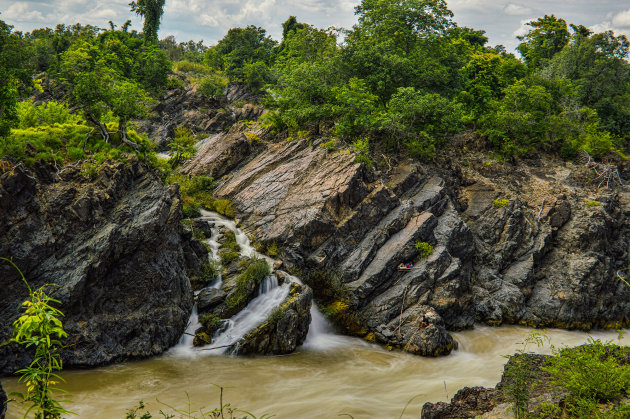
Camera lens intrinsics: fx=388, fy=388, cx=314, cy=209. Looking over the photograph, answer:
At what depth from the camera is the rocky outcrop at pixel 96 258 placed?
38.1 feet

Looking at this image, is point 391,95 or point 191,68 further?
point 191,68

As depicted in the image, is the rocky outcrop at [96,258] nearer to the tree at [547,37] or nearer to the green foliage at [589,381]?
the green foliage at [589,381]

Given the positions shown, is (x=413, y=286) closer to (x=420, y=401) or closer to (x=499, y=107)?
(x=420, y=401)

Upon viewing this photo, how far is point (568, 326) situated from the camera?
17.6 m

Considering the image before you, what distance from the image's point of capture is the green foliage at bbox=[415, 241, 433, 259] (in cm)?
1740

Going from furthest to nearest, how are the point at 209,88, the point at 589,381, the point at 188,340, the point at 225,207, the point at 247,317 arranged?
1. the point at 209,88
2. the point at 225,207
3. the point at 247,317
4. the point at 188,340
5. the point at 589,381

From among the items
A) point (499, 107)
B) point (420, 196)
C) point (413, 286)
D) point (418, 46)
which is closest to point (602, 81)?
point (499, 107)

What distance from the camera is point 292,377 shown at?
40.4 feet

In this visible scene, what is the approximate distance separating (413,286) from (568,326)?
→ 7648 mm

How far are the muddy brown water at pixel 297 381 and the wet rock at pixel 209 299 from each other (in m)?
1.88

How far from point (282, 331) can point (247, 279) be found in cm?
260

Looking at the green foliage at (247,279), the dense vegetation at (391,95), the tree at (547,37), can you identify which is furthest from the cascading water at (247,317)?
the tree at (547,37)

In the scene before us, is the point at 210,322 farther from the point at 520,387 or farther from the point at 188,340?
the point at 520,387

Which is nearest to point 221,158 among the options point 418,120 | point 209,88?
point 418,120
